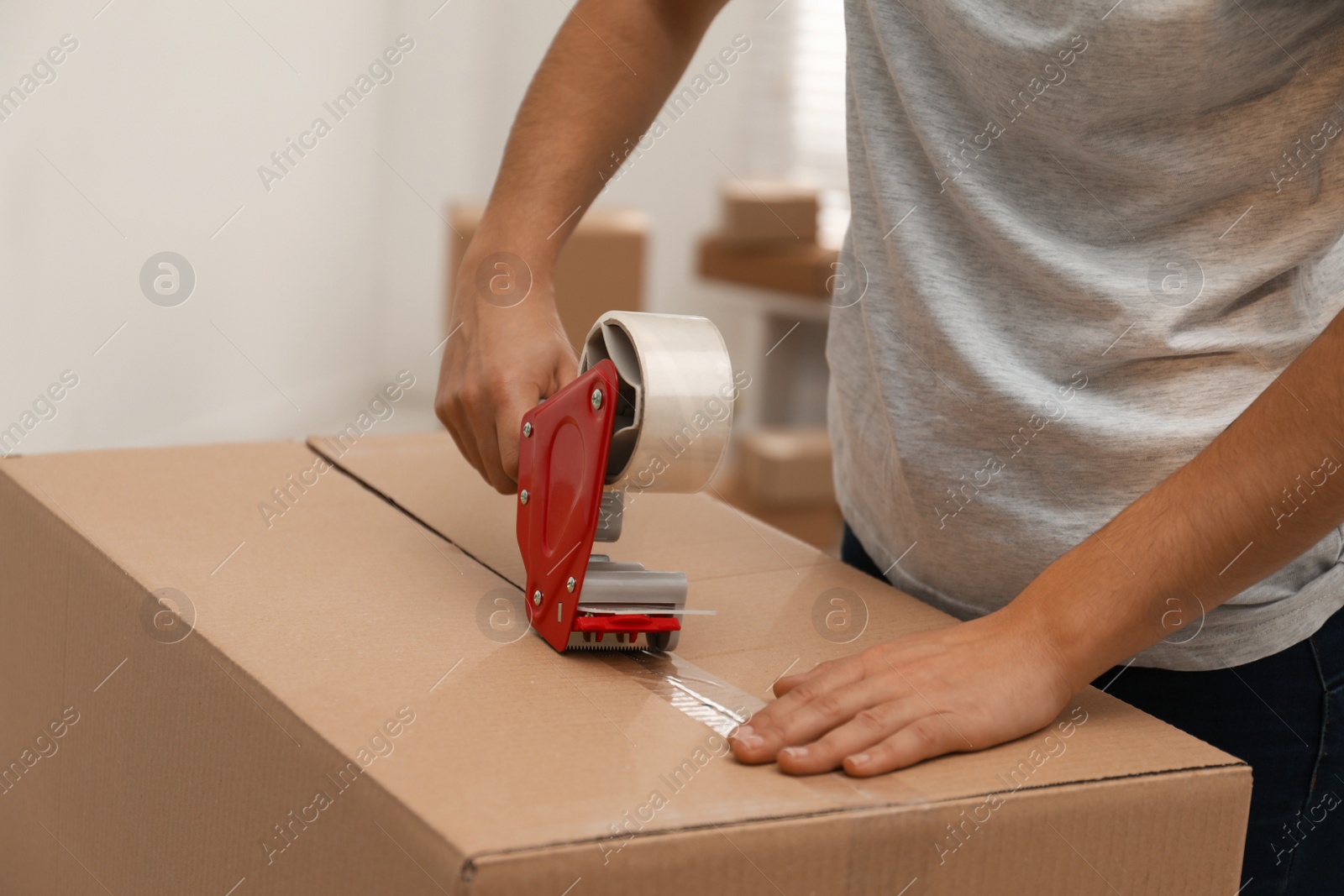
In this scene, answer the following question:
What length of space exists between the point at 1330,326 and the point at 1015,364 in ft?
0.63

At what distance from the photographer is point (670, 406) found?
25.7 inches

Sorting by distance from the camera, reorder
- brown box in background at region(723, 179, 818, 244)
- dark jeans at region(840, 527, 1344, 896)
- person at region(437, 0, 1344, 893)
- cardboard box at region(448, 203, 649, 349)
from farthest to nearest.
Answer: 1. brown box in background at region(723, 179, 818, 244)
2. cardboard box at region(448, 203, 649, 349)
3. dark jeans at region(840, 527, 1344, 896)
4. person at region(437, 0, 1344, 893)

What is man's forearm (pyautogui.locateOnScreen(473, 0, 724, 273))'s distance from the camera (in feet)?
3.03

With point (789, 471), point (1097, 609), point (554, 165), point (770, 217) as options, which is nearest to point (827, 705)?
point (1097, 609)

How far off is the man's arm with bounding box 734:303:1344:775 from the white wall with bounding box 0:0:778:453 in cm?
155

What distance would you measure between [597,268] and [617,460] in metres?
1.93

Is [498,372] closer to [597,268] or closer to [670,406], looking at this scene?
[670,406]

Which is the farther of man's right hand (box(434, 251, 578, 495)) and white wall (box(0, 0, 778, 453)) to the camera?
white wall (box(0, 0, 778, 453))

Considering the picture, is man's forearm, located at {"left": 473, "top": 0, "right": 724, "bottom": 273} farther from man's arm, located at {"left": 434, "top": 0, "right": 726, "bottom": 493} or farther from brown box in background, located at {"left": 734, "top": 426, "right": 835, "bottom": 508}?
brown box in background, located at {"left": 734, "top": 426, "right": 835, "bottom": 508}

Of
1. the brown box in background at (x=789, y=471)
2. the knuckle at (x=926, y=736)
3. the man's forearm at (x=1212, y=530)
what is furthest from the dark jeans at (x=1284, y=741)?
the brown box in background at (x=789, y=471)

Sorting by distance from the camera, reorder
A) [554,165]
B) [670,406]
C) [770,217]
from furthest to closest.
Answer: [770,217] → [554,165] → [670,406]

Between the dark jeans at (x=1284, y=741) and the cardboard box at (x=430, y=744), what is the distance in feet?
0.31

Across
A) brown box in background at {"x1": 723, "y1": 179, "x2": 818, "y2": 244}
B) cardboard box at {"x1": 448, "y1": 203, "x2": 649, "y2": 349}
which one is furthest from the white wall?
brown box in background at {"x1": 723, "y1": 179, "x2": 818, "y2": 244}

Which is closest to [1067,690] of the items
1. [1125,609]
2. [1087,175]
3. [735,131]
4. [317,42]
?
[1125,609]
